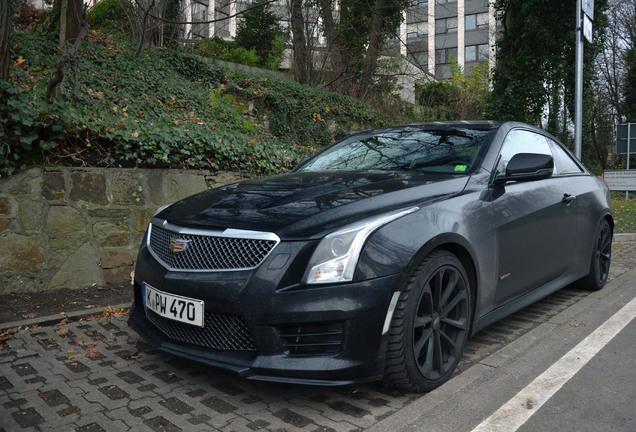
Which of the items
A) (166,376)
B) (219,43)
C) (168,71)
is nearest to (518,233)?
(166,376)

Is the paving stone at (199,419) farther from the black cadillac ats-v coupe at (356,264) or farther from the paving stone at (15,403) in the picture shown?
the paving stone at (15,403)

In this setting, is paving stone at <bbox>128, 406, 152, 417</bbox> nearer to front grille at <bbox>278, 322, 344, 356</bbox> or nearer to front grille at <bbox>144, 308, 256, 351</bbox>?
front grille at <bbox>144, 308, 256, 351</bbox>

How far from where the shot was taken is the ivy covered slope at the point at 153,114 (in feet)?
16.2

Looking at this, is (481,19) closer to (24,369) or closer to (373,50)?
(373,50)

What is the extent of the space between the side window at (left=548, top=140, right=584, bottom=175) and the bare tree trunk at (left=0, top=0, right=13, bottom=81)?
480 centimetres

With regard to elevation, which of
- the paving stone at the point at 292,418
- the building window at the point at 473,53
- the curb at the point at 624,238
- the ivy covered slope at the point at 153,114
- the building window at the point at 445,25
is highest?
the building window at the point at 445,25

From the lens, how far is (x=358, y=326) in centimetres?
250

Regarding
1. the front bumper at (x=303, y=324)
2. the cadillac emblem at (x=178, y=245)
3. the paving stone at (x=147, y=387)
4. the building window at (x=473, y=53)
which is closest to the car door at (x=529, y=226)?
the front bumper at (x=303, y=324)

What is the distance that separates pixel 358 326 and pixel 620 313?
300 cm

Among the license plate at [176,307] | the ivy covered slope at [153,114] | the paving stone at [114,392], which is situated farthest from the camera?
the ivy covered slope at [153,114]

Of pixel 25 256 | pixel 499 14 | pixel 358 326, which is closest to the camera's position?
pixel 358 326

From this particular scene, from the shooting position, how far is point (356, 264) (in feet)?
8.27

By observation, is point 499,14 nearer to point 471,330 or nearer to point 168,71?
point 168,71

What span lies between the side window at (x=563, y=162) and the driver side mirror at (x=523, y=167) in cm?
97
